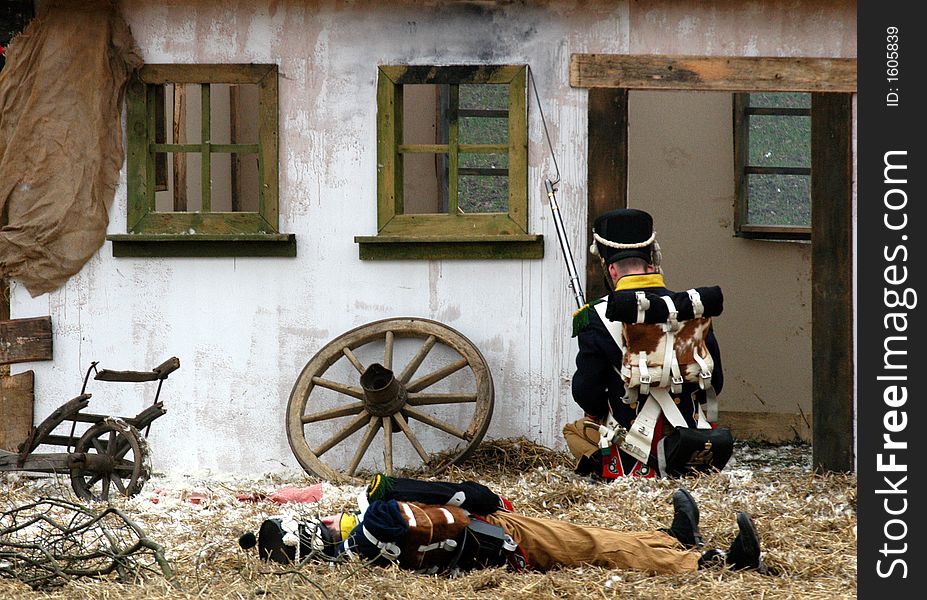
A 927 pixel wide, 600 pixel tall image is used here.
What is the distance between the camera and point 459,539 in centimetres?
508

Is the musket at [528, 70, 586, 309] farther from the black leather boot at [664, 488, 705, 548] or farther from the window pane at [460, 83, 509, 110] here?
the black leather boot at [664, 488, 705, 548]

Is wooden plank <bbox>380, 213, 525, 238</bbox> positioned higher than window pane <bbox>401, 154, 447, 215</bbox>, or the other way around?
window pane <bbox>401, 154, 447, 215</bbox>

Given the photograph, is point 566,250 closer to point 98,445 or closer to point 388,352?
point 388,352

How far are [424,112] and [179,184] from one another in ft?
6.56

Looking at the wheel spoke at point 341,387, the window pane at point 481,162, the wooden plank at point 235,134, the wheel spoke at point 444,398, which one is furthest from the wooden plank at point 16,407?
the window pane at point 481,162

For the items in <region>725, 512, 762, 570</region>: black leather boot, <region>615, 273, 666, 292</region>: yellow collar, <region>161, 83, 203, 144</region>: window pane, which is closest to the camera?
<region>725, 512, 762, 570</region>: black leather boot

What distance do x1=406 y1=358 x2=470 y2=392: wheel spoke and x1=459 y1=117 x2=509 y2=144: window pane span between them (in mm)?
2277

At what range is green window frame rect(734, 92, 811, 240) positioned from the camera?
9453 mm

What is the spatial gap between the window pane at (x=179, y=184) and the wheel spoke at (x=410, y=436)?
7.86 ft

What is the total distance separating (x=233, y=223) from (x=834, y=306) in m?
3.39

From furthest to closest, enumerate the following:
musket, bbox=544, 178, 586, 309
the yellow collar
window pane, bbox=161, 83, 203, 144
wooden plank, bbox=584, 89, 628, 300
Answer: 1. window pane, bbox=161, 83, 203, 144
2. wooden plank, bbox=584, 89, 628, 300
3. musket, bbox=544, 178, 586, 309
4. the yellow collar

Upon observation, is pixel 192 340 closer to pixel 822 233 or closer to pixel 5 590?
pixel 5 590

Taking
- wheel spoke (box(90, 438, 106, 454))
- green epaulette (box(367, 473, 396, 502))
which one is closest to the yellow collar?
green epaulette (box(367, 473, 396, 502))

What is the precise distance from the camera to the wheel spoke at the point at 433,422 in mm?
7410
